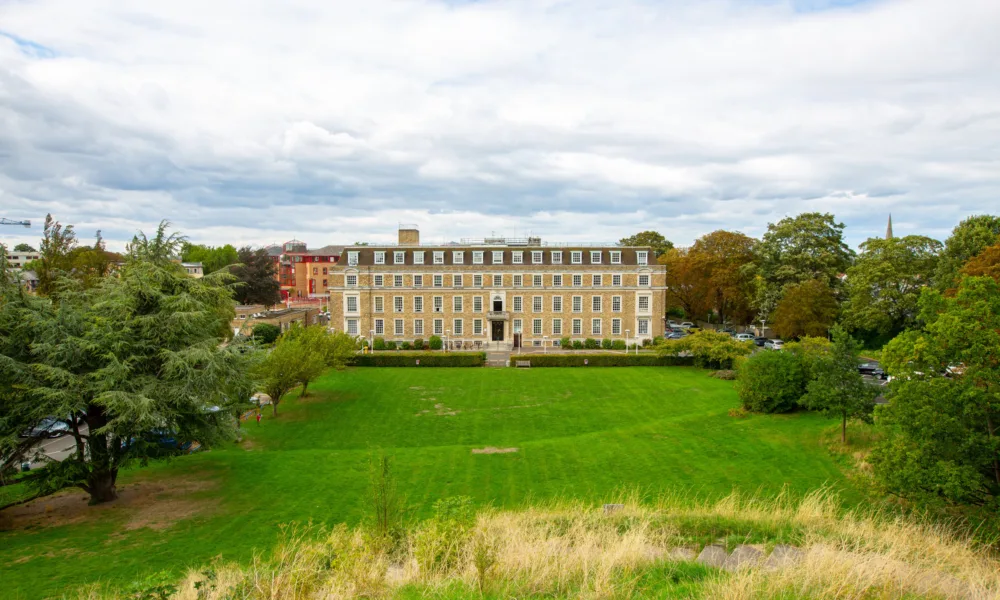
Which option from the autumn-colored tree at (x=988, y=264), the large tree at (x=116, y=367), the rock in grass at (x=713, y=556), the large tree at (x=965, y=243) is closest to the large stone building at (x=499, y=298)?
the large tree at (x=965, y=243)

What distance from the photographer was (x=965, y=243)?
39.8m

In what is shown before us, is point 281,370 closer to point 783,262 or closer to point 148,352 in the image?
point 148,352

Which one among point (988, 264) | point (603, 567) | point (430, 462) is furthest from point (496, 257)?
point (603, 567)

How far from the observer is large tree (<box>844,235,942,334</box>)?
4381 centimetres

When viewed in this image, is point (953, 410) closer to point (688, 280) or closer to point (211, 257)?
point (688, 280)

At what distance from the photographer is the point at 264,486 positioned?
18.8m

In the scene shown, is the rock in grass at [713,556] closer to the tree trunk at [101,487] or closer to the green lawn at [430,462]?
the green lawn at [430,462]

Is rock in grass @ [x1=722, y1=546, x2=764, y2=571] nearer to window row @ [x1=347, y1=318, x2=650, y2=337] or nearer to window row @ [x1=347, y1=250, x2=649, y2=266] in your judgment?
window row @ [x1=347, y1=318, x2=650, y2=337]

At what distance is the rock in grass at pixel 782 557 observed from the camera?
335 inches

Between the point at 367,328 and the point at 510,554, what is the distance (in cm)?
4610

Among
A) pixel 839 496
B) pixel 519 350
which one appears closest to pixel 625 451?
pixel 839 496

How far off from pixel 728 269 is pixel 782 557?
5117 cm

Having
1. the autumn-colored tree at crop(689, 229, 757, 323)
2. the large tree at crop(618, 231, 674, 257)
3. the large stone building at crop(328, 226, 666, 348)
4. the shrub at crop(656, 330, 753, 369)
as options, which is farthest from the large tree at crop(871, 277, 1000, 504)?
the large tree at crop(618, 231, 674, 257)

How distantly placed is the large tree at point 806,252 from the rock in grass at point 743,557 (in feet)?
150
